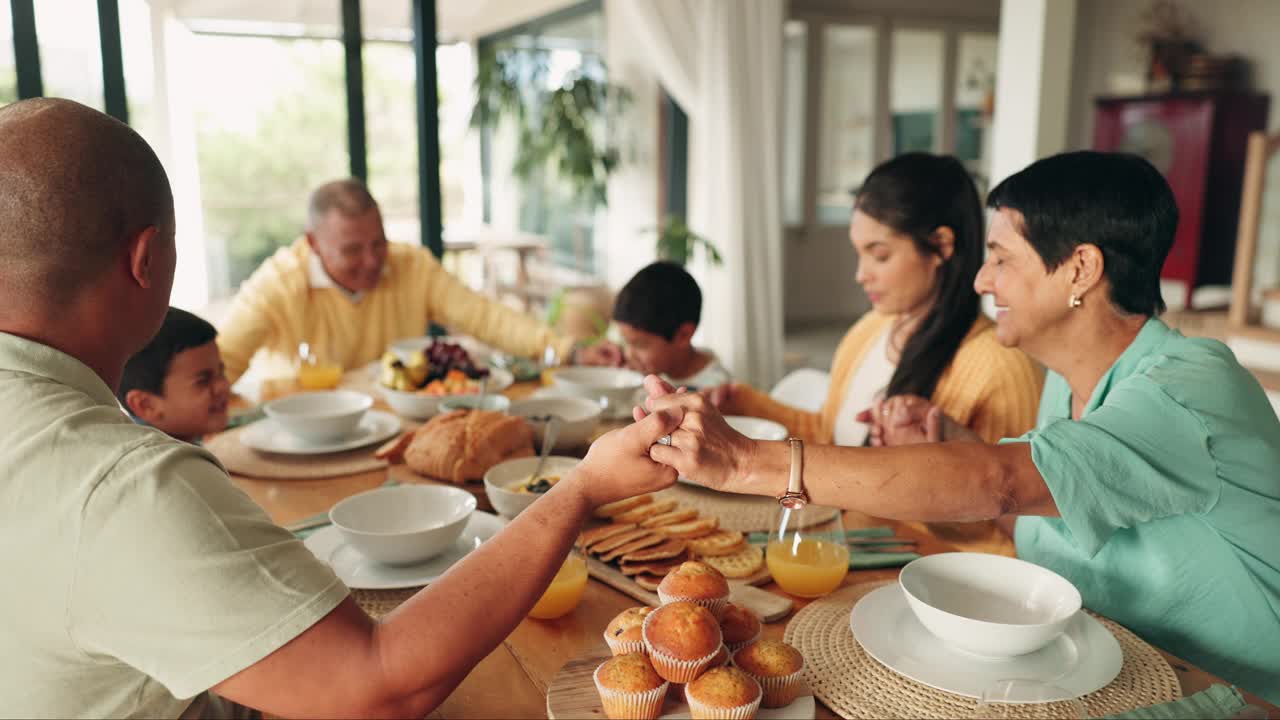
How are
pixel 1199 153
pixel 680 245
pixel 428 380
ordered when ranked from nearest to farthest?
→ 1. pixel 428 380
2. pixel 680 245
3. pixel 1199 153

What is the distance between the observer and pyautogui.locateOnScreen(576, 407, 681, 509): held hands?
112cm

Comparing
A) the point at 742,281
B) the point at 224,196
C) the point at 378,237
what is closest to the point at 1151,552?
the point at 378,237

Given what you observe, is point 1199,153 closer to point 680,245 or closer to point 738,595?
point 680,245

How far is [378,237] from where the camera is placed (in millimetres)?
3342

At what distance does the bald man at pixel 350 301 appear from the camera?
10.6 feet

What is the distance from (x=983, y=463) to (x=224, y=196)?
4.63m

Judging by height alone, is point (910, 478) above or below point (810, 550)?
above

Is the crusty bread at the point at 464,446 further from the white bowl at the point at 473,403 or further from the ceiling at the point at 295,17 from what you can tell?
the ceiling at the point at 295,17

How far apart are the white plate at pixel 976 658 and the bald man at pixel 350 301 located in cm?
200

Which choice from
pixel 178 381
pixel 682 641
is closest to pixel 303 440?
pixel 178 381

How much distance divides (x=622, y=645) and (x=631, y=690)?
100 mm

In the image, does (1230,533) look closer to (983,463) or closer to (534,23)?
(983,463)

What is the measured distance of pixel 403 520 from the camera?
1.46 meters

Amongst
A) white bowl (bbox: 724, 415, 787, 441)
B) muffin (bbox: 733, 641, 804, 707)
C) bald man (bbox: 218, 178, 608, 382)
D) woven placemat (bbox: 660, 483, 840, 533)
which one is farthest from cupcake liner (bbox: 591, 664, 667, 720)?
bald man (bbox: 218, 178, 608, 382)
